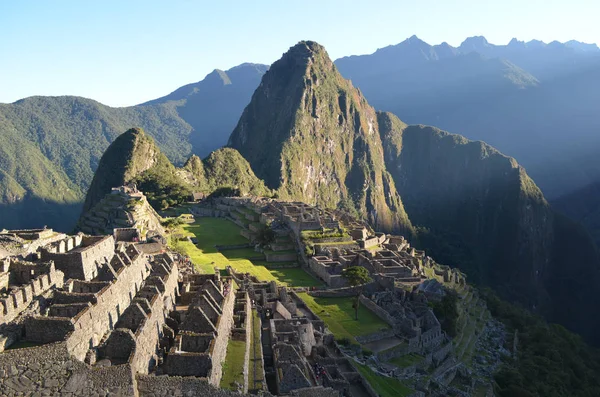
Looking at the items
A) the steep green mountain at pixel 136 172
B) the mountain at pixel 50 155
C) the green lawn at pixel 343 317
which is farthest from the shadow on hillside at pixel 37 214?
the green lawn at pixel 343 317

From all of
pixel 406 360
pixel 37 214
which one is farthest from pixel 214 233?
pixel 37 214

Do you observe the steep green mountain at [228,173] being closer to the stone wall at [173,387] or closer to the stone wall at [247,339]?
the stone wall at [247,339]

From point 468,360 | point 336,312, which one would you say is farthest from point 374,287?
point 468,360

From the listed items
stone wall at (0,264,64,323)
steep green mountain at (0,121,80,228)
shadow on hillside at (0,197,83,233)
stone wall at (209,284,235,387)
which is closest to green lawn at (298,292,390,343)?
stone wall at (209,284,235,387)

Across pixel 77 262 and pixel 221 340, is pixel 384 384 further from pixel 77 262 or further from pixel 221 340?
pixel 77 262

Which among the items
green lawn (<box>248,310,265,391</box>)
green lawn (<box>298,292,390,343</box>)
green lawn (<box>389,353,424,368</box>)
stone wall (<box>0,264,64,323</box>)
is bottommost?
green lawn (<box>389,353,424,368</box>)

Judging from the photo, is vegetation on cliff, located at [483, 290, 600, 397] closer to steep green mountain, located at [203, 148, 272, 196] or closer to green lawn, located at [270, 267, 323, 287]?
green lawn, located at [270, 267, 323, 287]
